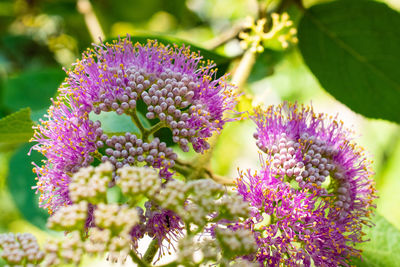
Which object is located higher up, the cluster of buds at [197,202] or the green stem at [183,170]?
the green stem at [183,170]

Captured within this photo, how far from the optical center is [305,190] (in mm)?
1220

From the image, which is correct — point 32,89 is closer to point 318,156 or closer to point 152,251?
point 152,251

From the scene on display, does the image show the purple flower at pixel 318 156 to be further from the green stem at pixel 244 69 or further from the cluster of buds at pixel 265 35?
the cluster of buds at pixel 265 35

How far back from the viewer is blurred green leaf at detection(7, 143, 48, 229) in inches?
80.3

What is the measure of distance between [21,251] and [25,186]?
4.39 ft

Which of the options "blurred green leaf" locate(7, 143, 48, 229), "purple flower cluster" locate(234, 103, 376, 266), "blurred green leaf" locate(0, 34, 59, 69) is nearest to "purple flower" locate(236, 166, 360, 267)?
"purple flower cluster" locate(234, 103, 376, 266)

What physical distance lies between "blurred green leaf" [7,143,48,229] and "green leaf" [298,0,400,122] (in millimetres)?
1399

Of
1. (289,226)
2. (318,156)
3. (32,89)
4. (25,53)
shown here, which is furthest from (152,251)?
(25,53)

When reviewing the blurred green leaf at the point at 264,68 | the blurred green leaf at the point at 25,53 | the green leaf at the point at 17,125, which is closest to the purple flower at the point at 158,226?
the green leaf at the point at 17,125

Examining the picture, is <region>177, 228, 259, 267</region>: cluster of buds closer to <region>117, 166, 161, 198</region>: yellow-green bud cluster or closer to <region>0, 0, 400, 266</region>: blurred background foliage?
<region>117, 166, 161, 198</region>: yellow-green bud cluster

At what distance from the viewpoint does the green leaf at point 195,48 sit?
1564 mm

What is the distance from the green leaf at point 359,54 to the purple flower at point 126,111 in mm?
714

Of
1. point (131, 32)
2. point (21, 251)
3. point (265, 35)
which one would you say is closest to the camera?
point (21, 251)

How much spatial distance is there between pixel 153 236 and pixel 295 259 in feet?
1.33
